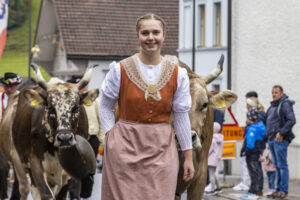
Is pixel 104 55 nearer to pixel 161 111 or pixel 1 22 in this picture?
pixel 1 22

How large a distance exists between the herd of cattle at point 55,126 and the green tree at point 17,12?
352 feet

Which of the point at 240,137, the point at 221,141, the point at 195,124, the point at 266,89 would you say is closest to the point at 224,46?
the point at 266,89

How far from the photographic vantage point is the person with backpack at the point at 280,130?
14.8 metres

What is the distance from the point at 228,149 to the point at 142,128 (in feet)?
40.0

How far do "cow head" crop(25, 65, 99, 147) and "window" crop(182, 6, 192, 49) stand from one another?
19.8m

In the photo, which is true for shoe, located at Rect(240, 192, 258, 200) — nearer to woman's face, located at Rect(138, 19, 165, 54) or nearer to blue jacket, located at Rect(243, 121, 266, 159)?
blue jacket, located at Rect(243, 121, 266, 159)

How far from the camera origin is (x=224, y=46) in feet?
90.0

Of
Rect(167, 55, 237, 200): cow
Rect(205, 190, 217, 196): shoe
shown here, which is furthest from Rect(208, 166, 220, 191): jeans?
Rect(167, 55, 237, 200): cow

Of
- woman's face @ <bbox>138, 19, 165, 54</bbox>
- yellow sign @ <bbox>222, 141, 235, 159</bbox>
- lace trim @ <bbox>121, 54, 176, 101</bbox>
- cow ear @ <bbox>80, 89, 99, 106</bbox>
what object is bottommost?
yellow sign @ <bbox>222, 141, 235, 159</bbox>

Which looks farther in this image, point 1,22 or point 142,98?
point 1,22

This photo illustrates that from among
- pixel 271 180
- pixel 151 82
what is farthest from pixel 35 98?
pixel 271 180

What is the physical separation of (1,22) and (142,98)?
828cm

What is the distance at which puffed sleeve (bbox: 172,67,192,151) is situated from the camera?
6.30m

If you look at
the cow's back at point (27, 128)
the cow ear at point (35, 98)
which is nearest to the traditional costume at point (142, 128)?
the cow ear at point (35, 98)
